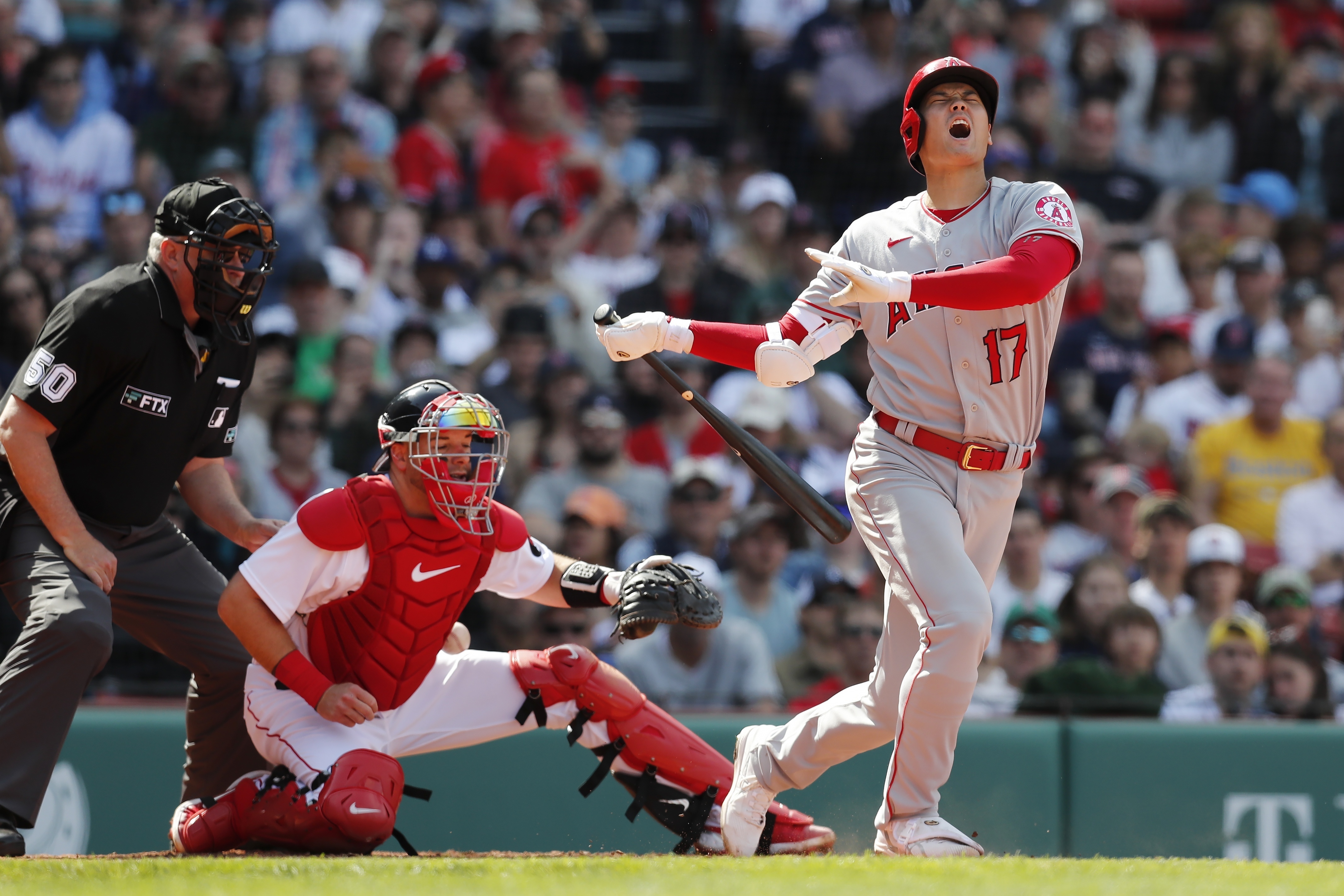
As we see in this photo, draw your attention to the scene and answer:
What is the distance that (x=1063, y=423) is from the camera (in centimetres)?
845

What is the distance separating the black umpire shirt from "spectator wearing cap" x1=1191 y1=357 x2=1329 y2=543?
17.9 feet

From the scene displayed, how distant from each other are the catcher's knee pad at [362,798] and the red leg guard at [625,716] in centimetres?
50

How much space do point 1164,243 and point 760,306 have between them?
2.89 metres

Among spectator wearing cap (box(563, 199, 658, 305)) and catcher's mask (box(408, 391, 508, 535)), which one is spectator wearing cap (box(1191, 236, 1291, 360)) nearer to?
spectator wearing cap (box(563, 199, 658, 305))

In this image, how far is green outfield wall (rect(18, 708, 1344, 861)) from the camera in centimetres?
550

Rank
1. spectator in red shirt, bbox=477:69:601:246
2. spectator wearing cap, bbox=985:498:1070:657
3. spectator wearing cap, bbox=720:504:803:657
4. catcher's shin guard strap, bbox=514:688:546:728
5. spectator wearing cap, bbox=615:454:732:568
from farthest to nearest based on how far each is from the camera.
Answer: spectator in red shirt, bbox=477:69:601:246 → spectator wearing cap, bbox=615:454:732:568 → spectator wearing cap, bbox=985:498:1070:657 → spectator wearing cap, bbox=720:504:803:657 → catcher's shin guard strap, bbox=514:688:546:728

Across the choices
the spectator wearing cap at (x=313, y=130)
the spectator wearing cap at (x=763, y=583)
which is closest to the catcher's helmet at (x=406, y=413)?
the spectator wearing cap at (x=763, y=583)

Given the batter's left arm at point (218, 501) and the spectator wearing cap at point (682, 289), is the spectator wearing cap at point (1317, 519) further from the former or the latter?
the batter's left arm at point (218, 501)

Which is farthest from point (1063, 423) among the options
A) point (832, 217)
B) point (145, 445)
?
point (145, 445)

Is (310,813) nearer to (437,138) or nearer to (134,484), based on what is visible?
(134,484)

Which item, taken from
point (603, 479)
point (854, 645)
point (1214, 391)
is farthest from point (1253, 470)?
point (603, 479)

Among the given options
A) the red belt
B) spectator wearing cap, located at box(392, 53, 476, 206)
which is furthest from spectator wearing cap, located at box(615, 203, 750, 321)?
Answer: the red belt

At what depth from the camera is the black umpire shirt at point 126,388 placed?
4.07 metres

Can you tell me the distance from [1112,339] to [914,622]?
524cm
